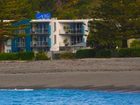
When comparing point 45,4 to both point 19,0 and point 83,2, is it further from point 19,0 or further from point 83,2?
point 19,0

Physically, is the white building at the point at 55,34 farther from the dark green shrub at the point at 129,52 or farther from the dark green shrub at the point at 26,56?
the dark green shrub at the point at 129,52

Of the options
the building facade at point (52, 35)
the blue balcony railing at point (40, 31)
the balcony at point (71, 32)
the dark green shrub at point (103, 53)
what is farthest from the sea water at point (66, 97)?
the blue balcony railing at point (40, 31)

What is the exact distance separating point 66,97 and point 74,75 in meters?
8.14

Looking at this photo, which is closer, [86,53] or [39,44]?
[86,53]

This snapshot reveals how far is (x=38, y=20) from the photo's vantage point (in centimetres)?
9531

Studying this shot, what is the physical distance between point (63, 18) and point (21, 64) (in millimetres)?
61251

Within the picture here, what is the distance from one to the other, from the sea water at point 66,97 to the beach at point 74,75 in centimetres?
134

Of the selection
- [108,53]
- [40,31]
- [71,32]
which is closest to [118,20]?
[108,53]

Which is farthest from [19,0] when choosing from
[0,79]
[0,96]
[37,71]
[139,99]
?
[139,99]

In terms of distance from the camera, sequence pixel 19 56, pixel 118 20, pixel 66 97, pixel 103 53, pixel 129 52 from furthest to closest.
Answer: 1. pixel 118 20
2. pixel 103 53
3. pixel 19 56
4. pixel 129 52
5. pixel 66 97

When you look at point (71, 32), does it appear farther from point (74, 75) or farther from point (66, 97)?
point (66, 97)

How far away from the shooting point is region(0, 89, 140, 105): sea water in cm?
2389

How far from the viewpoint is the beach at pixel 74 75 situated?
29672mm

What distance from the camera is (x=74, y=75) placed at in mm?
34344
